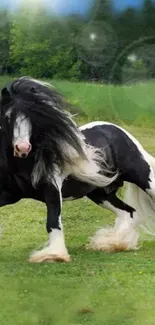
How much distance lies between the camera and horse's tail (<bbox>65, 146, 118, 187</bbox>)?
15.0ft

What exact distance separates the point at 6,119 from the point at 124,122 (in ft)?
28.6

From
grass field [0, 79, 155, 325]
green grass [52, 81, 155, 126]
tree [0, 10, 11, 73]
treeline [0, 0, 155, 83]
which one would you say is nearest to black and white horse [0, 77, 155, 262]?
grass field [0, 79, 155, 325]

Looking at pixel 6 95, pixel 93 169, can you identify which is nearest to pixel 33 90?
pixel 6 95

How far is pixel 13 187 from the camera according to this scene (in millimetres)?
4621

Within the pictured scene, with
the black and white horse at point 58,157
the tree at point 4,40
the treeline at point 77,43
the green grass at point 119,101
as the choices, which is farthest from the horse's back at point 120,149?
the tree at point 4,40

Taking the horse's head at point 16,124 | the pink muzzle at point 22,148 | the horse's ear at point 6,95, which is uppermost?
the horse's ear at point 6,95

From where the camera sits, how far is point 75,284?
12.7 feet

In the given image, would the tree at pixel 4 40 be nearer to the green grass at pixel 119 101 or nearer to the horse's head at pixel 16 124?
the green grass at pixel 119 101

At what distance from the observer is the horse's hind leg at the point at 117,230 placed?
4984 millimetres

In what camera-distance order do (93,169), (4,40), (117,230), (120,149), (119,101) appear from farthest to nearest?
1. (4,40)
2. (119,101)
3. (117,230)
4. (120,149)
5. (93,169)

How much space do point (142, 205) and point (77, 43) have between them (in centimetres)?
1058

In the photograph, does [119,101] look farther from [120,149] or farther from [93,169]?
[93,169]

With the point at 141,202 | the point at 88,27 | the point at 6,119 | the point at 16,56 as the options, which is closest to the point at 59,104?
the point at 6,119

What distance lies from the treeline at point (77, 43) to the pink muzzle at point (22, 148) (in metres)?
8.62
